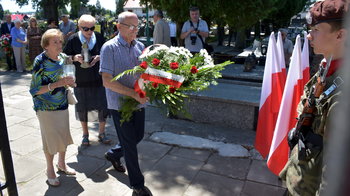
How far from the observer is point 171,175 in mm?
3531

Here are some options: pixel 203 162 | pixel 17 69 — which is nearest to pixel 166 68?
pixel 203 162

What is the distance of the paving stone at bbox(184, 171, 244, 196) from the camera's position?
317 centimetres

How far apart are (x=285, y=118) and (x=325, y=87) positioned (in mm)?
1211

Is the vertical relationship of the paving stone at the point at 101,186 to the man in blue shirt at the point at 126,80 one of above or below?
below

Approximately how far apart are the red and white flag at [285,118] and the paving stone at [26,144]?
10.6ft

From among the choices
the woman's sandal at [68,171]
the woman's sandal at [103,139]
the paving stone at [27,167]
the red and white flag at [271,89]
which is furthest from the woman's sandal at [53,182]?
the red and white flag at [271,89]

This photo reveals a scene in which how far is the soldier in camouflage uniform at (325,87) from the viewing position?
1.65 metres

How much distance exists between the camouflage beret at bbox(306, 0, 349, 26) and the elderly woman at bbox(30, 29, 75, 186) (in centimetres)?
224

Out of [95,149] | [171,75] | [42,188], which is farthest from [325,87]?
[95,149]

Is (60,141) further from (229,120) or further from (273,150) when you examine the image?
(229,120)

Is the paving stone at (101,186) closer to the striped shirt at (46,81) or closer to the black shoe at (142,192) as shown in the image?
the black shoe at (142,192)

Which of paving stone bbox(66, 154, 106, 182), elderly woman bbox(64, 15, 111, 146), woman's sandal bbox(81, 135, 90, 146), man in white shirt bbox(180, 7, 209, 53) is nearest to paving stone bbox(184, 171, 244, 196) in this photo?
paving stone bbox(66, 154, 106, 182)

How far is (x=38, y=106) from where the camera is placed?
121 inches

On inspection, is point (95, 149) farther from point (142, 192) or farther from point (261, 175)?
point (261, 175)
